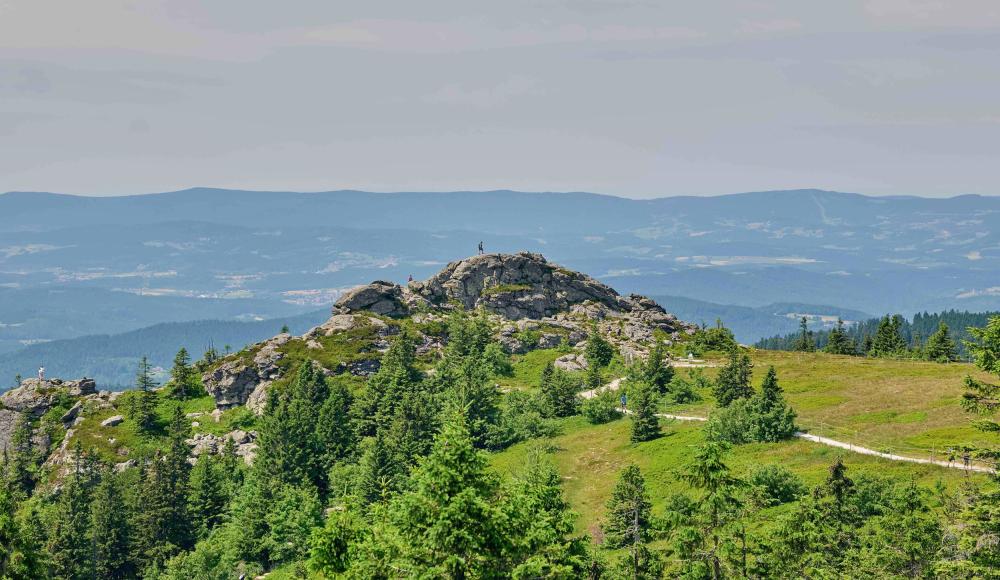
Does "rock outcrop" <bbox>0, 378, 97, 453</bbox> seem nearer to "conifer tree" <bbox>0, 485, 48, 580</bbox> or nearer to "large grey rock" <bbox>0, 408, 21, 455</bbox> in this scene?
"large grey rock" <bbox>0, 408, 21, 455</bbox>

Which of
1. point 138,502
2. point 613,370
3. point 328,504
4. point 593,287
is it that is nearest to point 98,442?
point 138,502

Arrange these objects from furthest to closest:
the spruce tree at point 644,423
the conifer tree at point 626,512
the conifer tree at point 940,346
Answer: the conifer tree at point 940,346, the spruce tree at point 644,423, the conifer tree at point 626,512

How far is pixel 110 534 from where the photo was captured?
95.3 meters

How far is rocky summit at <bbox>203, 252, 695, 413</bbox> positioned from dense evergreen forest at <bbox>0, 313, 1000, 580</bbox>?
294 inches

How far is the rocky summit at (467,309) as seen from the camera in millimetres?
141250

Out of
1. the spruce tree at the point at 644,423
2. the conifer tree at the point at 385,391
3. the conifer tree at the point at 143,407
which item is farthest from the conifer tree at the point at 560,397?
the conifer tree at the point at 143,407

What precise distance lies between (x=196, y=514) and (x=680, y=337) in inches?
3705

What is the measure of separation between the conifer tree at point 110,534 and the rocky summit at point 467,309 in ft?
113

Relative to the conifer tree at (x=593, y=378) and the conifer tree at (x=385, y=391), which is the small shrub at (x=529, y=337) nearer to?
the conifer tree at (x=593, y=378)

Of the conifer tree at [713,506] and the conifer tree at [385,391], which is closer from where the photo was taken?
the conifer tree at [713,506]

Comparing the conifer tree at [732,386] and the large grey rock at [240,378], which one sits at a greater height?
the conifer tree at [732,386]

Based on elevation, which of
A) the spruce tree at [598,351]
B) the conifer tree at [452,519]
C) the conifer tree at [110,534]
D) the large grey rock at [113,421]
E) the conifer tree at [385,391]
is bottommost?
the conifer tree at [110,534]

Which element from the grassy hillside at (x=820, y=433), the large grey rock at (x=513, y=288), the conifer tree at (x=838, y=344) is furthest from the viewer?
the large grey rock at (x=513, y=288)

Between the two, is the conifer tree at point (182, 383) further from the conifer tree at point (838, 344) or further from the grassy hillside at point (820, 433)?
the conifer tree at point (838, 344)
